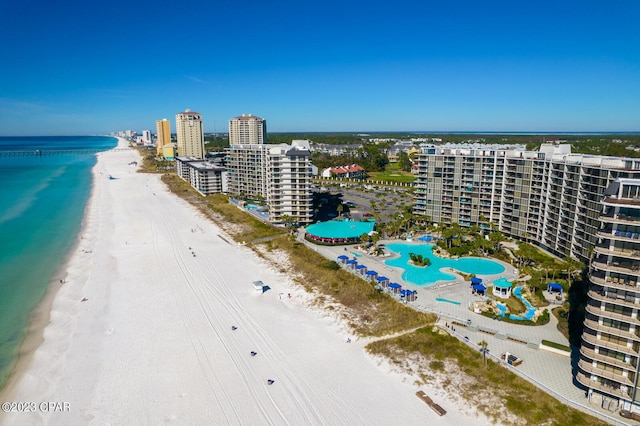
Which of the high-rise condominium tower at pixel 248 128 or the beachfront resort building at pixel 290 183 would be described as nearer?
the beachfront resort building at pixel 290 183

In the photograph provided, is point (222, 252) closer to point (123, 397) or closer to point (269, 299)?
point (269, 299)

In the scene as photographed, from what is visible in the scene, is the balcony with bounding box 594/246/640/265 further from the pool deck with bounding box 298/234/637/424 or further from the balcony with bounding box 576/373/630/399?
the pool deck with bounding box 298/234/637/424


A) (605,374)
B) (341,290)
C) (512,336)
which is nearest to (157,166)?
(341,290)

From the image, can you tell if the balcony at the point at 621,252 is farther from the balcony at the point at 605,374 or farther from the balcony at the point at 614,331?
the balcony at the point at 605,374

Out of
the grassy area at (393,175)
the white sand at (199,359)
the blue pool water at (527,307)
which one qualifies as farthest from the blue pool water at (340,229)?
the grassy area at (393,175)

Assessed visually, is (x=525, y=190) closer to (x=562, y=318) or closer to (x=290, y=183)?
(x=562, y=318)

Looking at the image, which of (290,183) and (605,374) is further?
(290,183)

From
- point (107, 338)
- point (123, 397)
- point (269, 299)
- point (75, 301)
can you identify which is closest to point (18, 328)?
point (75, 301)
